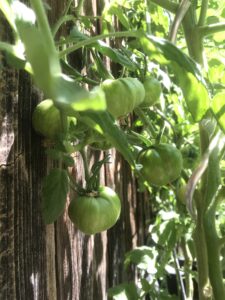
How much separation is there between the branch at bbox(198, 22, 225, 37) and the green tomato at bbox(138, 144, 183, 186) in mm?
215

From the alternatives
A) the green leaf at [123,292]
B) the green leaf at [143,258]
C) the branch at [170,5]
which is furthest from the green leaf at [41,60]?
the green leaf at [143,258]

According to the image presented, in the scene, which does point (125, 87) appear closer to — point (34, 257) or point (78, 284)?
point (34, 257)

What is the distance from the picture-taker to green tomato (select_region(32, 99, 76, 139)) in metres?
0.63

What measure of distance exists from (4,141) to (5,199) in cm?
8

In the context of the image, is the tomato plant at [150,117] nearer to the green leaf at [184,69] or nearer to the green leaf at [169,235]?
the green leaf at [184,69]

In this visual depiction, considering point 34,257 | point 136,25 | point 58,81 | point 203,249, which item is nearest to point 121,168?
point 136,25

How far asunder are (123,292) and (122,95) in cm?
54

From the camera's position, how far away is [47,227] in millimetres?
733

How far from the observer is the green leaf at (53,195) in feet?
2.07

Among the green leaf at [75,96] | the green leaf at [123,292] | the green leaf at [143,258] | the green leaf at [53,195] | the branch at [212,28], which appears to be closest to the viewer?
the green leaf at [75,96]

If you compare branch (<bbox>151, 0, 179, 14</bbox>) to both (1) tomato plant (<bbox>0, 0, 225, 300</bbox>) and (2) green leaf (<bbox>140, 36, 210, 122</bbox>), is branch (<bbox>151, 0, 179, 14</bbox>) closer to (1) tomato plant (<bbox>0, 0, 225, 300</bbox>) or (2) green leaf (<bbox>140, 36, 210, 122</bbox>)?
(1) tomato plant (<bbox>0, 0, 225, 300</bbox>)

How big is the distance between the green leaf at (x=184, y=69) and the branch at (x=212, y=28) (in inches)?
11.9

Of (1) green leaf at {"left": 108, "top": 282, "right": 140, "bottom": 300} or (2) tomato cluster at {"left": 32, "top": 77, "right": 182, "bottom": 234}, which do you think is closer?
(2) tomato cluster at {"left": 32, "top": 77, "right": 182, "bottom": 234}

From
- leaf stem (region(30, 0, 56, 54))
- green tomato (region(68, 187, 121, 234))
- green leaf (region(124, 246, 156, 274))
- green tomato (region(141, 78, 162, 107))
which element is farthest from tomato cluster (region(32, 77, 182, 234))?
green leaf (region(124, 246, 156, 274))
